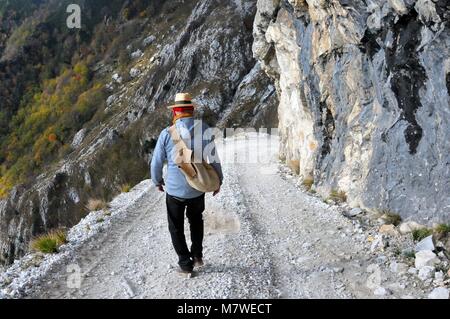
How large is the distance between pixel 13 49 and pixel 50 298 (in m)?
174

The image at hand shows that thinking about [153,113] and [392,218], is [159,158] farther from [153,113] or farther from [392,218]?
[153,113]

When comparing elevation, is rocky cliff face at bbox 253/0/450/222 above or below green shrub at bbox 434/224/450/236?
above

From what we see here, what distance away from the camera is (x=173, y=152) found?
6238 millimetres

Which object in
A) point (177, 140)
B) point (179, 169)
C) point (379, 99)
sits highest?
point (177, 140)

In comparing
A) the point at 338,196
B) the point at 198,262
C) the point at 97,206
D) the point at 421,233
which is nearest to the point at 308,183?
the point at 338,196

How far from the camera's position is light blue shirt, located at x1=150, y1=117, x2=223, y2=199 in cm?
622

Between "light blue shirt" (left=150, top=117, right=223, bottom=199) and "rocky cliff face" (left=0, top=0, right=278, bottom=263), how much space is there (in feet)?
170

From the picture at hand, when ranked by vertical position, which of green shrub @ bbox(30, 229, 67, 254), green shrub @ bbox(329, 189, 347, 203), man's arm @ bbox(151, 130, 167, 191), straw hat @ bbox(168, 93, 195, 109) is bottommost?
green shrub @ bbox(329, 189, 347, 203)

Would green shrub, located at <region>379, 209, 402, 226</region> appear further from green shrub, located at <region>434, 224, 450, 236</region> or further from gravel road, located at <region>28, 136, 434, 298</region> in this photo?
green shrub, located at <region>434, 224, 450, 236</region>

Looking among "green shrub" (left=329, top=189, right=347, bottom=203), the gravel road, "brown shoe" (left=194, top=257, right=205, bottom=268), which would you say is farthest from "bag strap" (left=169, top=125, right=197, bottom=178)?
"green shrub" (left=329, top=189, right=347, bottom=203)

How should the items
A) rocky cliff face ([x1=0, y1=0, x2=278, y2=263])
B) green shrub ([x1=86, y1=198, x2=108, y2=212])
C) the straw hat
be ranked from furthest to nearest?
rocky cliff face ([x1=0, y1=0, x2=278, y2=263])
green shrub ([x1=86, y1=198, x2=108, y2=212])
the straw hat

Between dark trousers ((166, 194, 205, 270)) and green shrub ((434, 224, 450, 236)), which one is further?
green shrub ((434, 224, 450, 236))

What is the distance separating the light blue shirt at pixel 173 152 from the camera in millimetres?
6219

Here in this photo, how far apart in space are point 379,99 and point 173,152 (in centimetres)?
517
